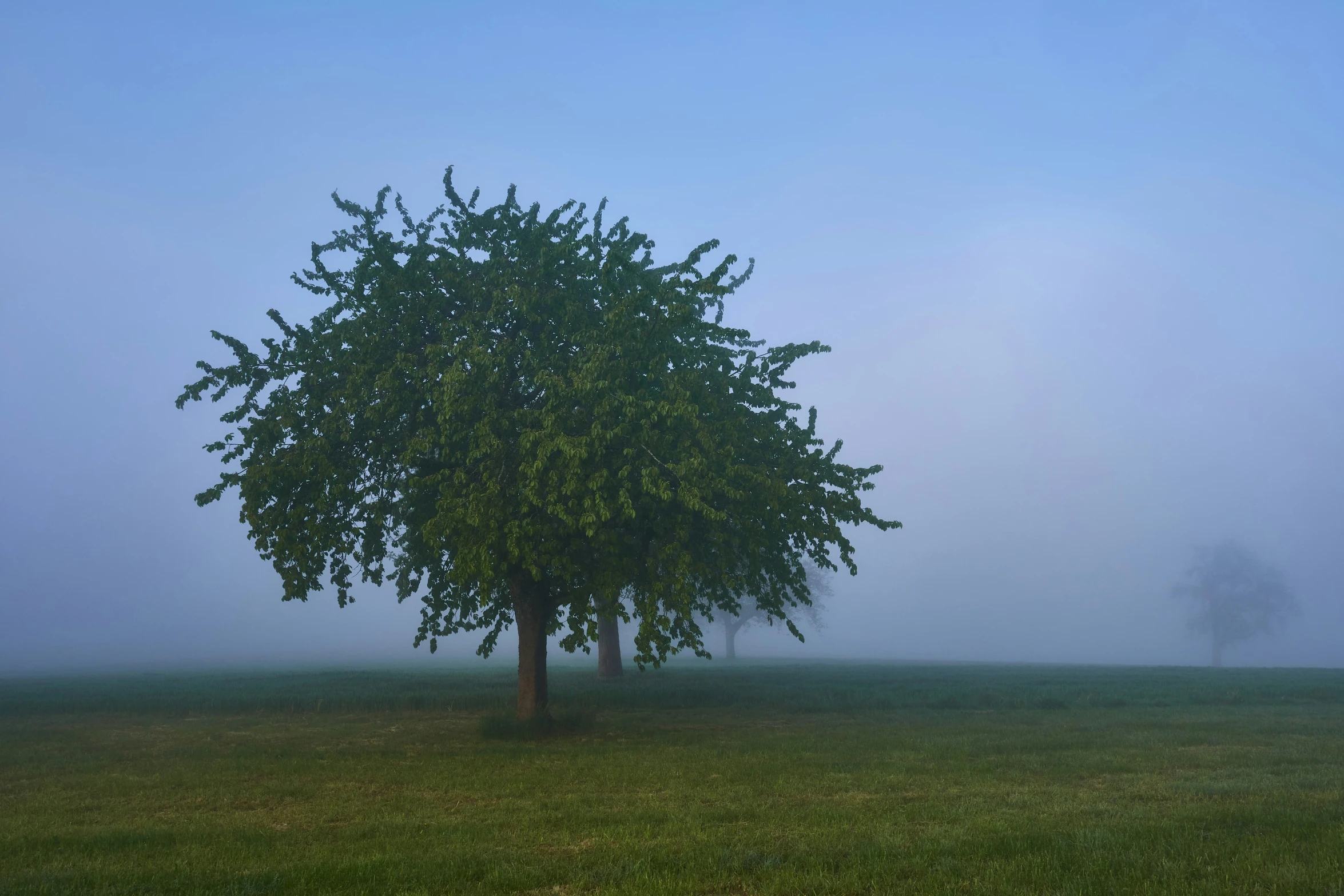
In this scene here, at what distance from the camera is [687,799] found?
13844mm

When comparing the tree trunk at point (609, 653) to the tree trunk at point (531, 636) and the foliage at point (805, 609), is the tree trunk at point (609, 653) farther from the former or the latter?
the foliage at point (805, 609)

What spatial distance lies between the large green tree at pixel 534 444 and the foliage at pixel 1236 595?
94570 millimetres

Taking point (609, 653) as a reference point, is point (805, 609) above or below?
below

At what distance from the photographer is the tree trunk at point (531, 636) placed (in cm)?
2409

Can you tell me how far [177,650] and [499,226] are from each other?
16418cm

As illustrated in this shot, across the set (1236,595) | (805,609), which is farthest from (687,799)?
(1236,595)

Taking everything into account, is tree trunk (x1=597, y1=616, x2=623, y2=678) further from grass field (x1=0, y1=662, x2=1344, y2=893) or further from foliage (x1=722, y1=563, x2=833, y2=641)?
foliage (x1=722, y1=563, x2=833, y2=641)

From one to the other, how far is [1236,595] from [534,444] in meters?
105

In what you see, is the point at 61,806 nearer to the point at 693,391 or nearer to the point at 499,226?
the point at 693,391

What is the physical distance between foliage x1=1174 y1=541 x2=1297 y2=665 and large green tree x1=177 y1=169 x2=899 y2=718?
9457cm

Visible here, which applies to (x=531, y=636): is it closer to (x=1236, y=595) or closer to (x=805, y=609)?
(x=805, y=609)

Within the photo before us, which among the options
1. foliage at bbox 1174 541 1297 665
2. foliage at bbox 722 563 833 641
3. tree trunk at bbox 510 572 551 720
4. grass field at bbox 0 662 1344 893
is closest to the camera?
grass field at bbox 0 662 1344 893

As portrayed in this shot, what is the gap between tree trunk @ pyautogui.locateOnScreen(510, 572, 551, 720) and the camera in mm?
24094

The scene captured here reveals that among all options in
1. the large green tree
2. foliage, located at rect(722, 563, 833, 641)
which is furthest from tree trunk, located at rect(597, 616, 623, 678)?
foliage, located at rect(722, 563, 833, 641)
